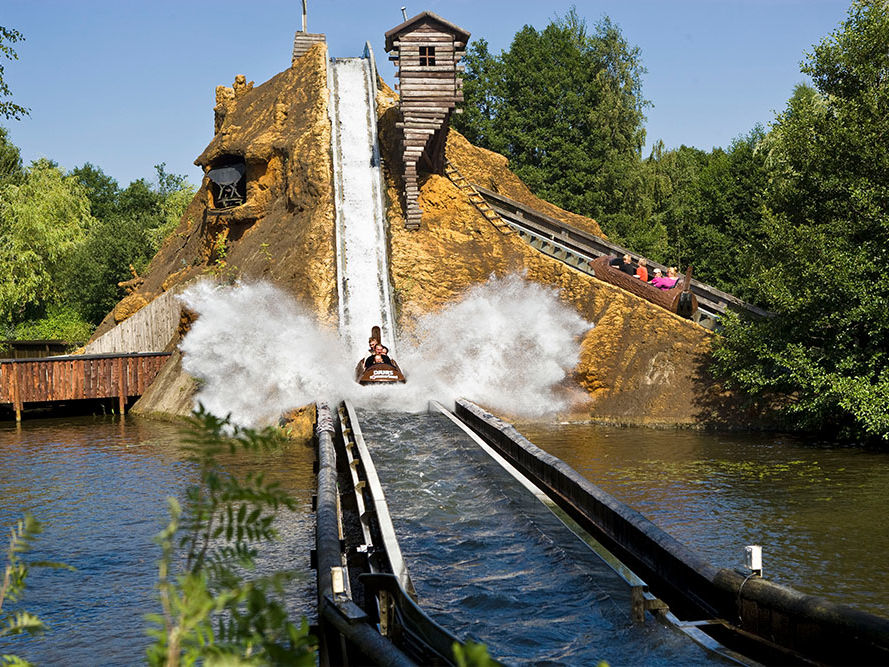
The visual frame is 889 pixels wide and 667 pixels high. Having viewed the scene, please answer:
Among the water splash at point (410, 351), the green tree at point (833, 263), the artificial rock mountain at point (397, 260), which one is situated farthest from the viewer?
the artificial rock mountain at point (397, 260)

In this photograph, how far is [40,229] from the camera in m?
51.3

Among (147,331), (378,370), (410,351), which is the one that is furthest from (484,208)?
(147,331)

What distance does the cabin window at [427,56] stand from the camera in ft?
89.4

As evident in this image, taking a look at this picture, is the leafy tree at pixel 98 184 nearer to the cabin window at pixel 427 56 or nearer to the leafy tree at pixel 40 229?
the leafy tree at pixel 40 229

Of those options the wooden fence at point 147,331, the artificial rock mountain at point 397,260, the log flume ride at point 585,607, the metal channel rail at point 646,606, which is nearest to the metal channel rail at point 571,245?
the artificial rock mountain at point 397,260

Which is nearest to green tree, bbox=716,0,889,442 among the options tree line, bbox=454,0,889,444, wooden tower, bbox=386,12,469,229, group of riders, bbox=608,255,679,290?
tree line, bbox=454,0,889,444

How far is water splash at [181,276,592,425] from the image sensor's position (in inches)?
870

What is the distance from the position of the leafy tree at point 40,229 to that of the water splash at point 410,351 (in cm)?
2352

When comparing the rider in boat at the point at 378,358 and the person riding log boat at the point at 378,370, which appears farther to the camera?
the rider in boat at the point at 378,358

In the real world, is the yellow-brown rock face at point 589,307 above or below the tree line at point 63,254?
below

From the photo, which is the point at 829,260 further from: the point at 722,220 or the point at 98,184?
the point at 98,184

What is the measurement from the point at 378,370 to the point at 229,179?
16.8 meters

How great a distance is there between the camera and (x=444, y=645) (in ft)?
19.6

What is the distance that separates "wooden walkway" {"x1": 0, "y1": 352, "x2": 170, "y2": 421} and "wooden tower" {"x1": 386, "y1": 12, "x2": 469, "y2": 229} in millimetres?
9830
